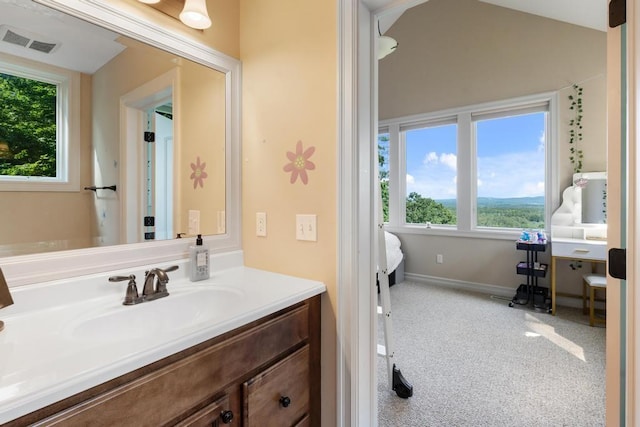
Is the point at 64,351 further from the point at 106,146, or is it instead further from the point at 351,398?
the point at 351,398

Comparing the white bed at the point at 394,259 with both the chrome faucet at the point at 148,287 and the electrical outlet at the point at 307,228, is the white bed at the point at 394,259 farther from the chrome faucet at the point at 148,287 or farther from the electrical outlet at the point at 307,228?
the chrome faucet at the point at 148,287

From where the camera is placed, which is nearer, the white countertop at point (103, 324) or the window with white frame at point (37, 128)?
the white countertop at point (103, 324)

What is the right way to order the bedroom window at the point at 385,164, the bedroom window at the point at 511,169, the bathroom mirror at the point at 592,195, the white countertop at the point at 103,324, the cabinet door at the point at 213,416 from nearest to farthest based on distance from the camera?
the white countertop at the point at 103,324 → the cabinet door at the point at 213,416 → the bathroom mirror at the point at 592,195 → the bedroom window at the point at 511,169 → the bedroom window at the point at 385,164

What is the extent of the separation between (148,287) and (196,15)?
3.99 ft

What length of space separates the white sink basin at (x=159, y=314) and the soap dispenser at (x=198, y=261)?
0.29 ft

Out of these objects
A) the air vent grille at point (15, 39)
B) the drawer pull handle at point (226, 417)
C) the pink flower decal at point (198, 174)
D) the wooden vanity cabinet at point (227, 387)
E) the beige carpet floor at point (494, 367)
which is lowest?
the beige carpet floor at point (494, 367)

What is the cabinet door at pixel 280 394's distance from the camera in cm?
101

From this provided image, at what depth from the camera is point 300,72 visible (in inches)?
55.5

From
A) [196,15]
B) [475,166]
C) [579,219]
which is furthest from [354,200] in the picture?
[475,166]

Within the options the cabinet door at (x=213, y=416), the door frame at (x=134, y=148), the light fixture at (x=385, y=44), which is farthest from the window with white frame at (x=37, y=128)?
the light fixture at (x=385, y=44)

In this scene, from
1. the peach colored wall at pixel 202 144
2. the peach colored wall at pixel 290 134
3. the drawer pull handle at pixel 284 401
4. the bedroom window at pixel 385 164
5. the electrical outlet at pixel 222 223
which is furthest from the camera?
the bedroom window at pixel 385 164

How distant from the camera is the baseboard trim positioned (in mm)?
3450

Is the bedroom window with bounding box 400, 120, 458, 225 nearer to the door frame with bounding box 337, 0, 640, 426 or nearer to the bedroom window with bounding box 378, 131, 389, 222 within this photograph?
the bedroom window with bounding box 378, 131, 389, 222

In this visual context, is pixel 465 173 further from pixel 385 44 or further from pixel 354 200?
pixel 354 200
